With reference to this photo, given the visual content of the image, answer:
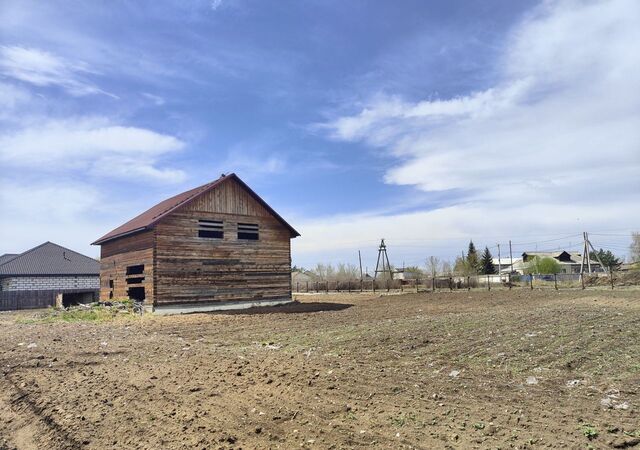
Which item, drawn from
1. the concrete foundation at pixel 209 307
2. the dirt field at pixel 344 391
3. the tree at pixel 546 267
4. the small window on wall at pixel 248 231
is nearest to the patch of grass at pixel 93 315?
the concrete foundation at pixel 209 307

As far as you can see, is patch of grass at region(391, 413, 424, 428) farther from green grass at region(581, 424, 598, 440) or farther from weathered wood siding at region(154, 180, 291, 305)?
weathered wood siding at region(154, 180, 291, 305)

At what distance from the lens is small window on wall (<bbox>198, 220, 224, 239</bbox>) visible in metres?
22.4

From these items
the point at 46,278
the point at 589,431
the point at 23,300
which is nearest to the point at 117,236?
the point at 23,300

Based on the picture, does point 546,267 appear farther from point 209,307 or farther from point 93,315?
point 93,315

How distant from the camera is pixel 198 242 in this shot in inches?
867

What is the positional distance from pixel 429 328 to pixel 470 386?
486 centimetres

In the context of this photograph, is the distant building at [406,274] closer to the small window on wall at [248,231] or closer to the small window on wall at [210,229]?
the small window on wall at [248,231]

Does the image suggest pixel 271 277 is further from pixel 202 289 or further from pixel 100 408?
pixel 100 408

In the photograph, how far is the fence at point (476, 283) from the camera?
33250mm

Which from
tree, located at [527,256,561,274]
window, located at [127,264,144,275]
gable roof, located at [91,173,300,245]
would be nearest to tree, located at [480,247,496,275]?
tree, located at [527,256,561,274]

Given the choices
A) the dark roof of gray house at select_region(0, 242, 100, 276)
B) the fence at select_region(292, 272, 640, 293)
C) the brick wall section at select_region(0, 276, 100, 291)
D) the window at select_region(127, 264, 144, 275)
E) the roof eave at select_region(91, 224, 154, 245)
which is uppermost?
the roof eave at select_region(91, 224, 154, 245)

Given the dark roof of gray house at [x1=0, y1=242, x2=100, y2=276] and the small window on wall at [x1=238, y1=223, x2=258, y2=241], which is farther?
the dark roof of gray house at [x1=0, y1=242, x2=100, y2=276]

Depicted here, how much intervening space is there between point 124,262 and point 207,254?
498 cm

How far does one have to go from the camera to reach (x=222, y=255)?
74.4ft
